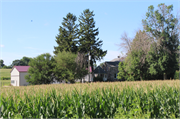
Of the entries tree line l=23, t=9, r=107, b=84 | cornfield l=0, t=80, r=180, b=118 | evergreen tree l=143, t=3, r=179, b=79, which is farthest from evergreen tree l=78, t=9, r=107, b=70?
cornfield l=0, t=80, r=180, b=118

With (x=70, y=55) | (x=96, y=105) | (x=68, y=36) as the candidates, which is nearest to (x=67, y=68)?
(x=70, y=55)

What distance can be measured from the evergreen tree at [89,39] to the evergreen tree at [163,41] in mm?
15076

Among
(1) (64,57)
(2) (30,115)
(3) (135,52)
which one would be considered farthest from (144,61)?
(2) (30,115)

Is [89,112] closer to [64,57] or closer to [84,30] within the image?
[64,57]

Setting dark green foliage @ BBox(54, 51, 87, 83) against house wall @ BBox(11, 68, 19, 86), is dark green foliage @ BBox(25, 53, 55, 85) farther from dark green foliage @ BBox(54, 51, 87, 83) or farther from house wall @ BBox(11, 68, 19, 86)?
house wall @ BBox(11, 68, 19, 86)

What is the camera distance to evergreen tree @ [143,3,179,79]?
33062 millimetres

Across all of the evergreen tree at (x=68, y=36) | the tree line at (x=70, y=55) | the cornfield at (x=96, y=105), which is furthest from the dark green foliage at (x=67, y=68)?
the cornfield at (x=96, y=105)

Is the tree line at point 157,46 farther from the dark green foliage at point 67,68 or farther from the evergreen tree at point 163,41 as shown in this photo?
the dark green foliage at point 67,68

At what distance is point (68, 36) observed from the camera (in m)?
46.8

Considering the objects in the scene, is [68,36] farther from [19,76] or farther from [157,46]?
[157,46]

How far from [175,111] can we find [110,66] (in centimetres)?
4472

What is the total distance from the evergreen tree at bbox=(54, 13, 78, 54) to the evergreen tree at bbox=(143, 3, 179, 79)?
20.2m

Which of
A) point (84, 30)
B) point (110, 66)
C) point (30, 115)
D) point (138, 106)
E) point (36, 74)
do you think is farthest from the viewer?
point (110, 66)

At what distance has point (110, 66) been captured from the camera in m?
52.2
